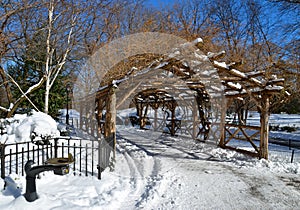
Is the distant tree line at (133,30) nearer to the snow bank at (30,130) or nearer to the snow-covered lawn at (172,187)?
the snow bank at (30,130)

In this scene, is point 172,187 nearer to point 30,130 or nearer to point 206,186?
point 206,186

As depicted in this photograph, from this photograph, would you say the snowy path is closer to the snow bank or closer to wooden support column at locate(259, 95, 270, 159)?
wooden support column at locate(259, 95, 270, 159)

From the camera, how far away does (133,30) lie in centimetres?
678

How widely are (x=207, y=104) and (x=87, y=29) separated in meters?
7.02

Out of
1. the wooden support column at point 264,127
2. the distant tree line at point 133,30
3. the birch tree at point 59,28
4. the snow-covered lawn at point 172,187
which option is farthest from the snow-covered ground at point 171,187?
the birch tree at point 59,28

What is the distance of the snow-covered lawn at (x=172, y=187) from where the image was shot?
3.28 meters

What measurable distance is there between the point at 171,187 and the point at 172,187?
0.02 m

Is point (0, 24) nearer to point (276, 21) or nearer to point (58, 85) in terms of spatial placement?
point (58, 85)

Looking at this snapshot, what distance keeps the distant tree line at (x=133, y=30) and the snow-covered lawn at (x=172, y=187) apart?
2935 millimetres

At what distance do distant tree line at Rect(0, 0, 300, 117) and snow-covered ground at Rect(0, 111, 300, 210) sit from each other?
2.95 metres

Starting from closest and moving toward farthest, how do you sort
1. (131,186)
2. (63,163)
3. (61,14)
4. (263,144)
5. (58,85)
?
(63,163), (131,186), (263,144), (61,14), (58,85)

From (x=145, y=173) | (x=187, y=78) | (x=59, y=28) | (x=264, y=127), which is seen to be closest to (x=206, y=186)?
(x=145, y=173)

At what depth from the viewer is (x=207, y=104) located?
1091 centimetres

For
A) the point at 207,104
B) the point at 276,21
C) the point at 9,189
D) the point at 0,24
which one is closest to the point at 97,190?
the point at 9,189
